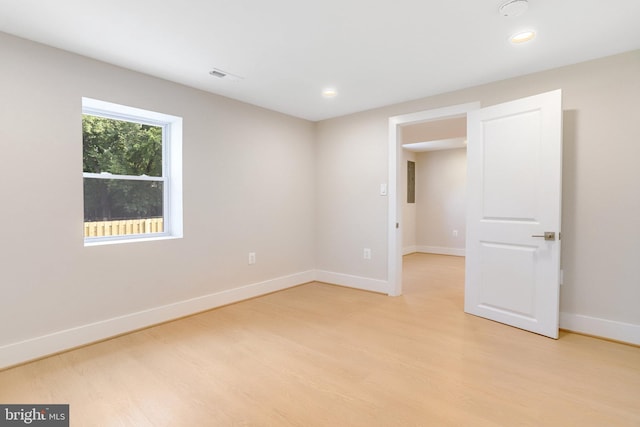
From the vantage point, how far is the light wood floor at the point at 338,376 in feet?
5.54

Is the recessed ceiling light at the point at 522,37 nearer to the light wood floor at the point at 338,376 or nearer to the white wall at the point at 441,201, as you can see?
the light wood floor at the point at 338,376

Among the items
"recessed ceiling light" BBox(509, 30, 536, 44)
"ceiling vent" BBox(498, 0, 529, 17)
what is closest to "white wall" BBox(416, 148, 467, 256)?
"recessed ceiling light" BBox(509, 30, 536, 44)

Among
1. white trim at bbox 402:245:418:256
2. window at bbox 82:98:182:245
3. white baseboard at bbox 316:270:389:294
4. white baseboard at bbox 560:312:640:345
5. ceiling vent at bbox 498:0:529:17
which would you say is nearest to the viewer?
ceiling vent at bbox 498:0:529:17

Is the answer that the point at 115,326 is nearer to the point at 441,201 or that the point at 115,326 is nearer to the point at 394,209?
the point at 394,209

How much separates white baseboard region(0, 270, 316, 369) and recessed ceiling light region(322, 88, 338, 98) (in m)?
2.33

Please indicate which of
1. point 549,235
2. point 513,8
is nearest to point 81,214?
point 513,8

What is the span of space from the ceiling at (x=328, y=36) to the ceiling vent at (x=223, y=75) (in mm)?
57

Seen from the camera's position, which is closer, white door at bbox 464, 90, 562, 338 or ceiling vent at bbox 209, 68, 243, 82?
white door at bbox 464, 90, 562, 338

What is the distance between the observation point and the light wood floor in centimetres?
169

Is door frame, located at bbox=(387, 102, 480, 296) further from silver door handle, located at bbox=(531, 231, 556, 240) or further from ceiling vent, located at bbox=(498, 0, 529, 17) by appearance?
ceiling vent, located at bbox=(498, 0, 529, 17)

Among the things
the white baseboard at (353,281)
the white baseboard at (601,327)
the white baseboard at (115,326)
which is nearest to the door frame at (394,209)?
the white baseboard at (353,281)

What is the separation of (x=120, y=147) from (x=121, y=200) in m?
0.48

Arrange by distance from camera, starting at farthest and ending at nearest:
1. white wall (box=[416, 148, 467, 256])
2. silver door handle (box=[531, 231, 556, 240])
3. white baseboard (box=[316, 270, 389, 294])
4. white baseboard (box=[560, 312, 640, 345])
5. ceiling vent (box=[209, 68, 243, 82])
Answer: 1. white wall (box=[416, 148, 467, 256])
2. white baseboard (box=[316, 270, 389, 294])
3. ceiling vent (box=[209, 68, 243, 82])
4. silver door handle (box=[531, 231, 556, 240])
5. white baseboard (box=[560, 312, 640, 345])

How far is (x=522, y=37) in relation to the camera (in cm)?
227
